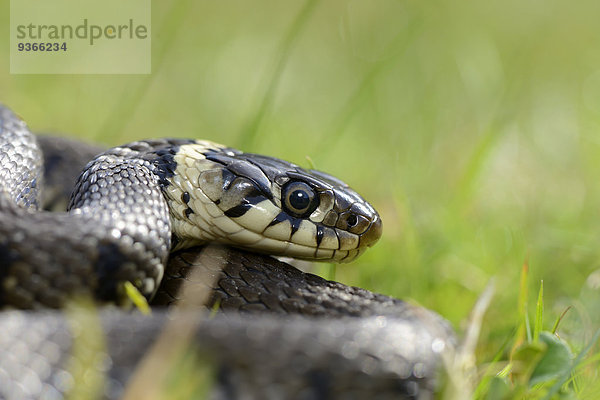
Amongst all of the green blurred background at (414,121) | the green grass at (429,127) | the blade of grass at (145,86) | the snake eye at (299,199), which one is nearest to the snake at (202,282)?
the snake eye at (299,199)

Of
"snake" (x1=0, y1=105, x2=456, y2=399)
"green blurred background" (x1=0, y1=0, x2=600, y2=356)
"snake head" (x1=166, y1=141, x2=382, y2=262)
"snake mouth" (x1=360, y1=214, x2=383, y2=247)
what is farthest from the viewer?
"green blurred background" (x1=0, y1=0, x2=600, y2=356)

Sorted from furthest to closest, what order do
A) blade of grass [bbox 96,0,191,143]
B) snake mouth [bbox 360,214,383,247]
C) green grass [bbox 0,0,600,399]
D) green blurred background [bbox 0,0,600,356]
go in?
blade of grass [bbox 96,0,191,143] < green blurred background [bbox 0,0,600,356] < green grass [bbox 0,0,600,399] < snake mouth [bbox 360,214,383,247]

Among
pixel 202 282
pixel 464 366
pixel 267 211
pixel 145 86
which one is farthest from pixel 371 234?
pixel 145 86

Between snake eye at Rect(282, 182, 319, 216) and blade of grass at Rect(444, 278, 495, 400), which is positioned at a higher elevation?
snake eye at Rect(282, 182, 319, 216)

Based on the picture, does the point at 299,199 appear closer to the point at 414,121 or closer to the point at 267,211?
the point at 267,211

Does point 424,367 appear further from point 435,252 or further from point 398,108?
point 398,108

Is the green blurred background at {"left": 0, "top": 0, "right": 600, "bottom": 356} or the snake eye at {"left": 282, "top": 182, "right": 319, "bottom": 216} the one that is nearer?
the snake eye at {"left": 282, "top": 182, "right": 319, "bottom": 216}

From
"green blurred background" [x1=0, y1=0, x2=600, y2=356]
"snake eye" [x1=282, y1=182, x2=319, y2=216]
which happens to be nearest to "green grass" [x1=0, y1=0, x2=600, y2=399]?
"green blurred background" [x1=0, y1=0, x2=600, y2=356]

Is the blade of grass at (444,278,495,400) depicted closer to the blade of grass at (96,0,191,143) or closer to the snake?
the snake

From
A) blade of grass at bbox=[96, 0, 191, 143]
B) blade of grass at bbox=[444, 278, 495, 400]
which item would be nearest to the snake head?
blade of grass at bbox=[444, 278, 495, 400]
